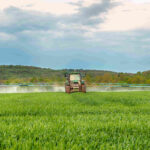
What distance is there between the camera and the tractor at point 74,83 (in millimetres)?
20875

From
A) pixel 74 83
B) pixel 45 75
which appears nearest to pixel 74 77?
pixel 74 83

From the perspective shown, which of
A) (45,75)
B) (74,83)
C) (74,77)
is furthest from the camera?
(45,75)

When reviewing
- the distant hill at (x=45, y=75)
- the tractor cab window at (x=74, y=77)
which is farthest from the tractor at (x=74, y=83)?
the distant hill at (x=45, y=75)

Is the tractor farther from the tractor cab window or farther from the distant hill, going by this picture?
the distant hill

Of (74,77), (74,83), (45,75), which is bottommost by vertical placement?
(74,83)

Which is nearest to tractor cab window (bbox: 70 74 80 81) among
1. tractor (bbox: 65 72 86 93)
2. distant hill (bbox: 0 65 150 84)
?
tractor (bbox: 65 72 86 93)

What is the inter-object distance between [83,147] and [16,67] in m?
119

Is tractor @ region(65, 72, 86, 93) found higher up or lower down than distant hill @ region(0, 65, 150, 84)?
lower down

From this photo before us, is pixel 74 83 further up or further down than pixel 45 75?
further down

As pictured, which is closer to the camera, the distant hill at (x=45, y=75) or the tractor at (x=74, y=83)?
the tractor at (x=74, y=83)

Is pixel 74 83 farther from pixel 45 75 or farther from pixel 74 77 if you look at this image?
pixel 45 75

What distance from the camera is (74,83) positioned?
70.3 ft

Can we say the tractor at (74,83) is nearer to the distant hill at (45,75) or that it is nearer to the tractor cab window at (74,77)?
the tractor cab window at (74,77)

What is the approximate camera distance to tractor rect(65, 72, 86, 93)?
20.9 m
